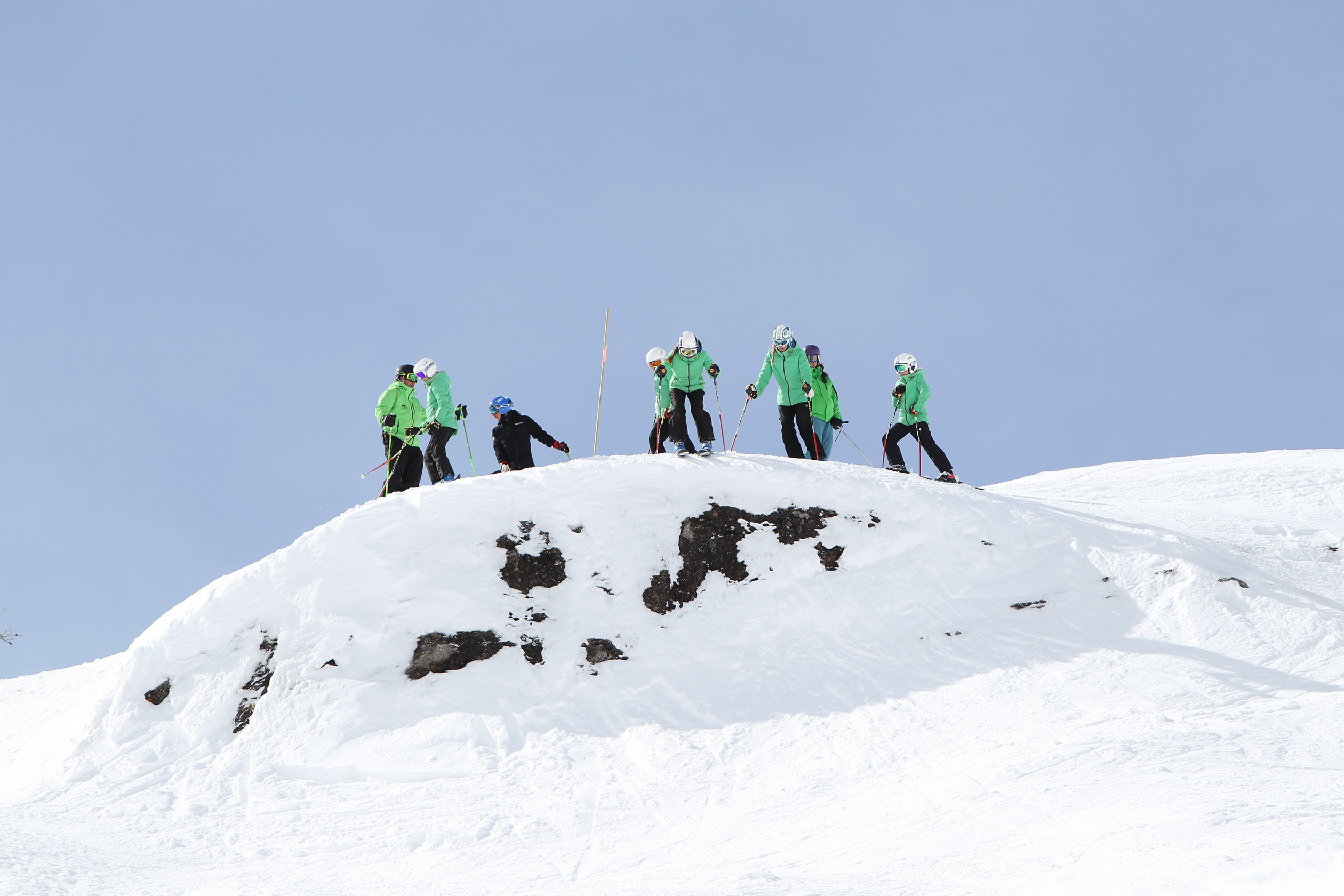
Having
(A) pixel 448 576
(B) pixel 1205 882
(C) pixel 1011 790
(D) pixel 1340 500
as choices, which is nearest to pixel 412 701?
(A) pixel 448 576

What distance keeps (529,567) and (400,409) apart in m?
3.86

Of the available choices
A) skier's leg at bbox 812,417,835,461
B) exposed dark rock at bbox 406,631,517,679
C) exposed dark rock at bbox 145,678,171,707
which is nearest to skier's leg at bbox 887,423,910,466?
skier's leg at bbox 812,417,835,461

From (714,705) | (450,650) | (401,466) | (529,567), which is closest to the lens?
(714,705)

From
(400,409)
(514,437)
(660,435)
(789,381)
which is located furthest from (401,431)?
(789,381)

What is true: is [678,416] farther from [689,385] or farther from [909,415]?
[909,415]

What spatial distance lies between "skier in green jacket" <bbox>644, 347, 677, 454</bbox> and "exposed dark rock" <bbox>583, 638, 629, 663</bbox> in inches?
125

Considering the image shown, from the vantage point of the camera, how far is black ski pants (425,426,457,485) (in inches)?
484

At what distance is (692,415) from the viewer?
11531 mm

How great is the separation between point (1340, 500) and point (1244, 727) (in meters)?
8.44

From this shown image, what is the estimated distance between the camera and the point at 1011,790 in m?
6.00

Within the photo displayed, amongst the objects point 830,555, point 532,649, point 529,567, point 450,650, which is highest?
point 529,567

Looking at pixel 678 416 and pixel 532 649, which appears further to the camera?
pixel 678 416

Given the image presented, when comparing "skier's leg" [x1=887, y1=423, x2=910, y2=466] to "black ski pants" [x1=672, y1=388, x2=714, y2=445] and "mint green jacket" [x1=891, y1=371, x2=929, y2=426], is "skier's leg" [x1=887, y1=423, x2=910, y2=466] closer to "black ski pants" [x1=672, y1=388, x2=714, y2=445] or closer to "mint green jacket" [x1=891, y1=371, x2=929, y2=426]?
"mint green jacket" [x1=891, y1=371, x2=929, y2=426]

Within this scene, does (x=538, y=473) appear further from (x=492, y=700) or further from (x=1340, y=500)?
(x=1340, y=500)
